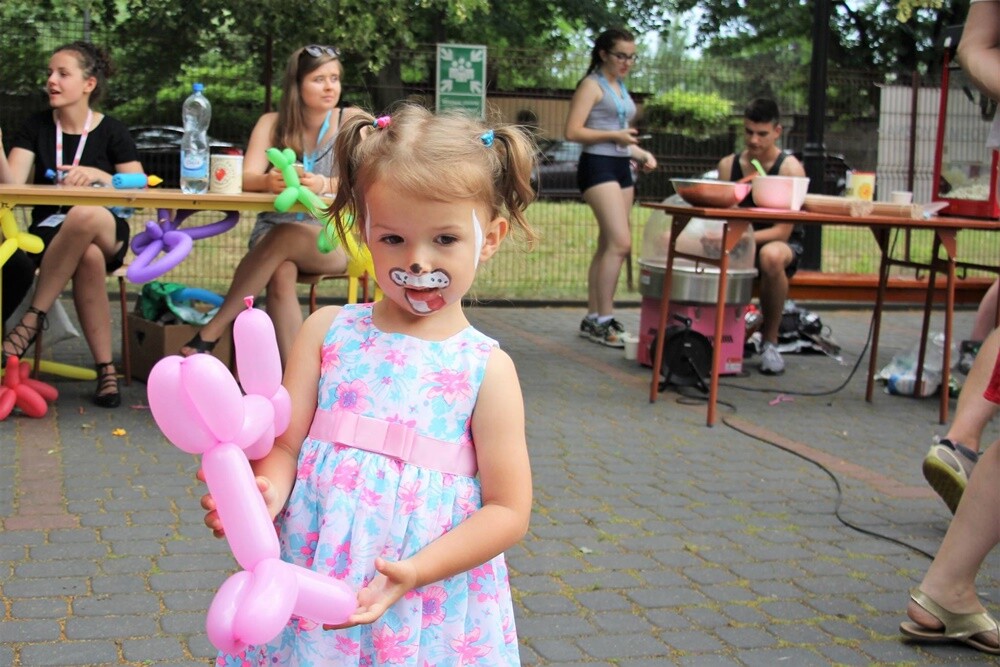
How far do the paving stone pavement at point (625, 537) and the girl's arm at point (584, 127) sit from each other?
2.05m

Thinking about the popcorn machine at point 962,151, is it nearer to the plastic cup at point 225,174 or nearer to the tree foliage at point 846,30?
the plastic cup at point 225,174

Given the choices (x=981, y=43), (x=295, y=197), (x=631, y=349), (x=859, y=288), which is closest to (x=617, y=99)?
(x=631, y=349)

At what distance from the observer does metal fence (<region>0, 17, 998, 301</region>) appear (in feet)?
34.8

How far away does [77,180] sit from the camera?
6.10m

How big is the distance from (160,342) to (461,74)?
4.67 meters

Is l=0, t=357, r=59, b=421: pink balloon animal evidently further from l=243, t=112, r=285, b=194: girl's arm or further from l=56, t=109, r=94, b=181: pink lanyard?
l=243, t=112, r=285, b=194: girl's arm

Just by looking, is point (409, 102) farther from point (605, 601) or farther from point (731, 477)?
point (731, 477)

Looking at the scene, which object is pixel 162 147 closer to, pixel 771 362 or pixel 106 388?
pixel 106 388

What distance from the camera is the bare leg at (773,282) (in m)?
8.07

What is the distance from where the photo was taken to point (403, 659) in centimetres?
204

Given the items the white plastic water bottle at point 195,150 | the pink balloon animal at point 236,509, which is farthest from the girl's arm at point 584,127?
the pink balloon animal at point 236,509

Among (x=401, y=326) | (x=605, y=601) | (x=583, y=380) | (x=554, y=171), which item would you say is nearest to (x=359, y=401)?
(x=401, y=326)

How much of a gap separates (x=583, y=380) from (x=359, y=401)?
5.35 meters

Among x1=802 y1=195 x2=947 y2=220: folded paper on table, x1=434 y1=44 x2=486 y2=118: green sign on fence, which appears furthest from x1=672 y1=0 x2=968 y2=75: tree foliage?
x1=802 y1=195 x2=947 y2=220: folded paper on table
